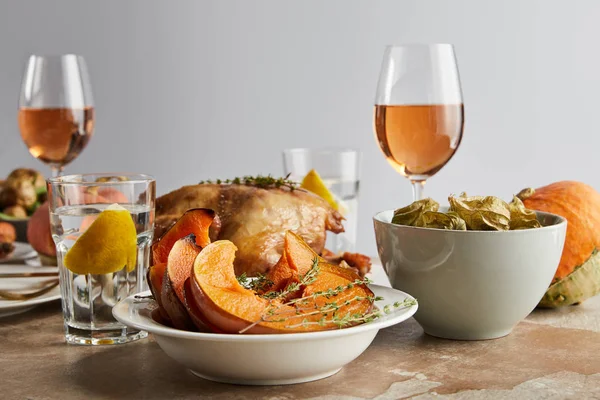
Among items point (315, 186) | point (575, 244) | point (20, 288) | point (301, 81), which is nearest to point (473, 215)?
point (575, 244)

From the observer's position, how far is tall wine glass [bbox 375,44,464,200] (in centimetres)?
133

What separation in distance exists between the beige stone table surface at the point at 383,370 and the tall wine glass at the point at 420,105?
1.05 feet

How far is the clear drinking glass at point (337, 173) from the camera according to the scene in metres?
1.76

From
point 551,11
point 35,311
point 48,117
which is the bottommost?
point 35,311

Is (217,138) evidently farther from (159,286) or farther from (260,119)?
(159,286)

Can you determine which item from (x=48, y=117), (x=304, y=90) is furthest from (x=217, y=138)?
(x=48, y=117)

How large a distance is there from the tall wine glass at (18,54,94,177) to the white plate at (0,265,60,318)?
12.8 inches

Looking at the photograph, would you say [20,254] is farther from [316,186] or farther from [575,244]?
[575,244]

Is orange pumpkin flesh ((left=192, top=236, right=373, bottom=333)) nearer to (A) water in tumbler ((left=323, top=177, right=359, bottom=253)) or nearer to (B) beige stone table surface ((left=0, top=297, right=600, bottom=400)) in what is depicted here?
(B) beige stone table surface ((left=0, top=297, right=600, bottom=400))

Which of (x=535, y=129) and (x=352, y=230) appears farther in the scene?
(x=535, y=129)

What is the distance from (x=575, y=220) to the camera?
1.28 metres

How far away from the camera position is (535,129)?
3.82 metres

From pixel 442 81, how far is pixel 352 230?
53 centimetres

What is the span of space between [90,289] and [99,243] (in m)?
0.09
